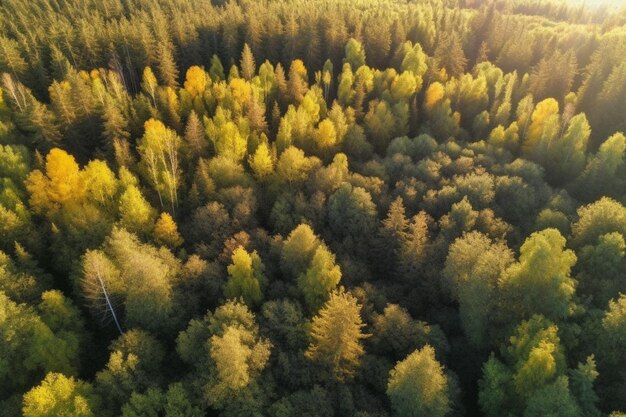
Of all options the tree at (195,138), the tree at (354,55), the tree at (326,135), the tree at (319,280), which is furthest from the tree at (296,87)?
the tree at (319,280)

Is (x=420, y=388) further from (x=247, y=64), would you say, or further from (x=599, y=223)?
(x=247, y=64)

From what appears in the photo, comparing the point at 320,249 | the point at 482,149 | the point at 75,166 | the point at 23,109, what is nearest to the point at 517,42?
the point at 482,149

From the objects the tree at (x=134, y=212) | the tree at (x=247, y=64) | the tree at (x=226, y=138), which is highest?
the tree at (x=247, y=64)

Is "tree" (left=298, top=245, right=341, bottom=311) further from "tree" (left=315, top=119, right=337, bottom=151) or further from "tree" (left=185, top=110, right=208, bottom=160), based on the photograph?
"tree" (left=185, top=110, right=208, bottom=160)

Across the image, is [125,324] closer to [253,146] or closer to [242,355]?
[242,355]

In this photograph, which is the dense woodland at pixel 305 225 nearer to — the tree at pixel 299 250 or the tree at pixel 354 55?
the tree at pixel 299 250

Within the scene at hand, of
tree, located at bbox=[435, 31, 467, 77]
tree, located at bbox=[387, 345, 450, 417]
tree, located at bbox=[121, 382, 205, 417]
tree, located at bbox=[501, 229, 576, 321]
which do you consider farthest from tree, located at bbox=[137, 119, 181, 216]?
tree, located at bbox=[435, 31, 467, 77]

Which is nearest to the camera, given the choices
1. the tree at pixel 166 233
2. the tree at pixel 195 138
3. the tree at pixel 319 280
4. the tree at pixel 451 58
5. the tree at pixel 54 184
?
the tree at pixel 319 280
